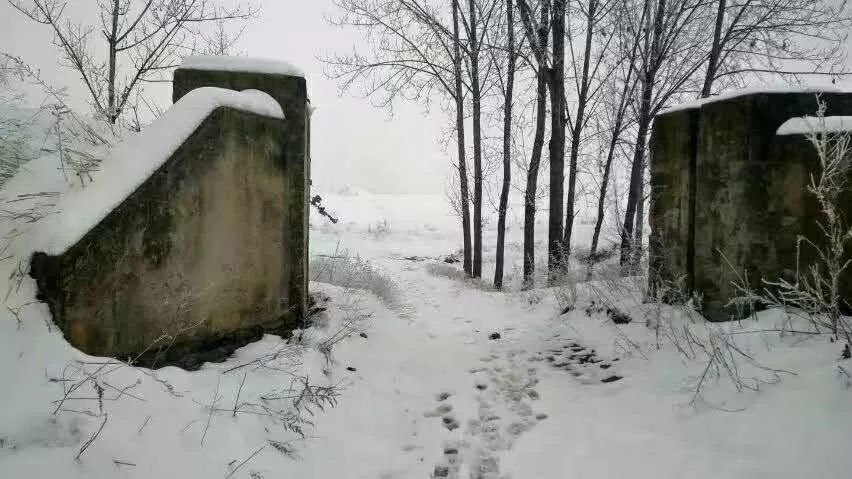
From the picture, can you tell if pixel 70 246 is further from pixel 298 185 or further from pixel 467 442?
pixel 467 442

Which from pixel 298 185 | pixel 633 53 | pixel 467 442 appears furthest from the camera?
pixel 633 53

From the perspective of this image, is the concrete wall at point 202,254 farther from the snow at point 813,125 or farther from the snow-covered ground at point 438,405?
the snow at point 813,125

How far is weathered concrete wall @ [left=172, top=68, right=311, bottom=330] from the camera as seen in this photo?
3646mm

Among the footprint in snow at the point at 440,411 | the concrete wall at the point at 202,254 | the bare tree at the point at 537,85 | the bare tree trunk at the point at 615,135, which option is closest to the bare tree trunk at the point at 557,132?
the bare tree at the point at 537,85

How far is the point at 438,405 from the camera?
343cm

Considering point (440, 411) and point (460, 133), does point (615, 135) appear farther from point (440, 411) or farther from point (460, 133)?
point (440, 411)

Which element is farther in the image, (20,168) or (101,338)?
(20,168)

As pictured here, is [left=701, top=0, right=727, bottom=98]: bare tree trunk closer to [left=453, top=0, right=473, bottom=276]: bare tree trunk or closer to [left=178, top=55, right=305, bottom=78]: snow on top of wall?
[left=453, top=0, right=473, bottom=276]: bare tree trunk

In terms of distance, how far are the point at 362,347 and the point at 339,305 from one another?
720mm

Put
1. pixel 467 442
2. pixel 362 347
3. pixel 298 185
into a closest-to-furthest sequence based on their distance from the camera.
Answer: pixel 467 442 < pixel 298 185 < pixel 362 347

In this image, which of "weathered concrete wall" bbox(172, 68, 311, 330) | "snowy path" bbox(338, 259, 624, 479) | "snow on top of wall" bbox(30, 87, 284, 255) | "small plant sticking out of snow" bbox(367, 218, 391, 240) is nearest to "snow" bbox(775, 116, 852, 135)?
→ "snowy path" bbox(338, 259, 624, 479)

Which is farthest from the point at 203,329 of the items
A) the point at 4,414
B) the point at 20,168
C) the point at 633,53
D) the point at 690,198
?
the point at 633,53

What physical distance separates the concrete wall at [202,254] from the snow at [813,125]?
376 centimetres

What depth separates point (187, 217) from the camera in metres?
2.89
